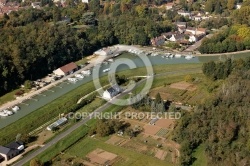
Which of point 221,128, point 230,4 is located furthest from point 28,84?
point 230,4

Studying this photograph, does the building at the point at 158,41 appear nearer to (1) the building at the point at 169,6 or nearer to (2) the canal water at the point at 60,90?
(2) the canal water at the point at 60,90

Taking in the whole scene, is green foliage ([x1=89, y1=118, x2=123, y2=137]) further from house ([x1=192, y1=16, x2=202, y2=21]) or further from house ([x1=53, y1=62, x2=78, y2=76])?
house ([x1=192, y1=16, x2=202, y2=21])

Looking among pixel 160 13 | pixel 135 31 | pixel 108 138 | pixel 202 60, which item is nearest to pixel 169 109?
pixel 108 138

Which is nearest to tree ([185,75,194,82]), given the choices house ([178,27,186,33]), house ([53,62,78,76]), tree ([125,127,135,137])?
tree ([125,127,135,137])

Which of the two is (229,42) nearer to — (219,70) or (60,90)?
(219,70)

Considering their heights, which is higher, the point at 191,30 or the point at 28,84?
the point at 191,30

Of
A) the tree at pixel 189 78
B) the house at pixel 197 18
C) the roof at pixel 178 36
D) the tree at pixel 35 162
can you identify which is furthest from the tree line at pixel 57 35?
the tree at pixel 189 78

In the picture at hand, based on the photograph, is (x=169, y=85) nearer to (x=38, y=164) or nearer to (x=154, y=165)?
(x=154, y=165)
